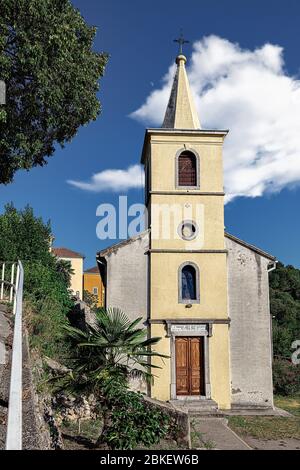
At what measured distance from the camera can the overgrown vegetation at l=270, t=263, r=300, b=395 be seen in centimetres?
2294

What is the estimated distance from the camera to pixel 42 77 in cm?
1210

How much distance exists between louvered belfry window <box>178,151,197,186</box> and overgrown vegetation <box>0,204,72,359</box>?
6964 mm

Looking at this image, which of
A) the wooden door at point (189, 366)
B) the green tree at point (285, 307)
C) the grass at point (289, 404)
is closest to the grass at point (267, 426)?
the grass at point (289, 404)

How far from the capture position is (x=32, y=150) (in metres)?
13.5

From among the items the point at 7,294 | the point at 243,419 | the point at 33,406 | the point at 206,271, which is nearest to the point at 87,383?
the point at 33,406

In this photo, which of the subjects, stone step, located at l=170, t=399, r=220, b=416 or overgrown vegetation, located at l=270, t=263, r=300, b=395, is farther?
overgrown vegetation, located at l=270, t=263, r=300, b=395

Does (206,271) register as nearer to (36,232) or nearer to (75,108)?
(75,108)

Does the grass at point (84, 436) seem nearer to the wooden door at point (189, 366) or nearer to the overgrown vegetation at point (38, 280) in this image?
the overgrown vegetation at point (38, 280)

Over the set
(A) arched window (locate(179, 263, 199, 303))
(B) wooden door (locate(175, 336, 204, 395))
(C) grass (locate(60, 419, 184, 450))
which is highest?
(A) arched window (locate(179, 263, 199, 303))

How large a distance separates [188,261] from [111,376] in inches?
361

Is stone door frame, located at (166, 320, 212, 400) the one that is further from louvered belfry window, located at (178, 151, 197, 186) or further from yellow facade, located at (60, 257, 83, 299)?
yellow facade, located at (60, 257, 83, 299)

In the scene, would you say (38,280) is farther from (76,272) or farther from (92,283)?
(92,283)

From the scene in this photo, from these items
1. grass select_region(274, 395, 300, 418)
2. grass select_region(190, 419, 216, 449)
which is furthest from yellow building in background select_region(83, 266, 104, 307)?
grass select_region(190, 419, 216, 449)

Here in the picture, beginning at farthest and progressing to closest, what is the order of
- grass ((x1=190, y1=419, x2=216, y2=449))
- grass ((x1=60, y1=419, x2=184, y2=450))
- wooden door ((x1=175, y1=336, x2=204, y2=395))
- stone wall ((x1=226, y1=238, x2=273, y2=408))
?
1. stone wall ((x1=226, y1=238, x2=273, y2=408))
2. wooden door ((x1=175, y1=336, x2=204, y2=395))
3. grass ((x1=190, y1=419, x2=216, y2=449))
4. grass ((x1=60, y1=419, x2=184, y2=450))
